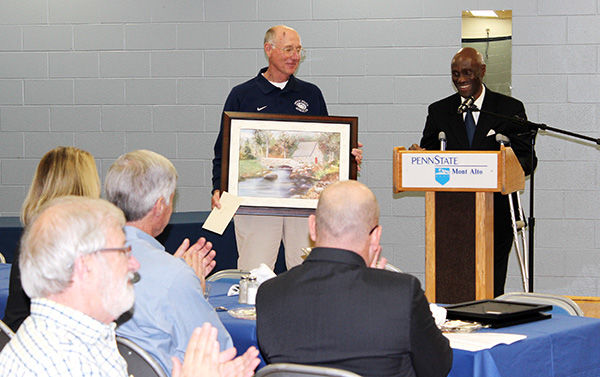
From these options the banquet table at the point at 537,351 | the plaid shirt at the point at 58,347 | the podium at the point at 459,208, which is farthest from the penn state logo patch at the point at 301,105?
the plaid shirt at the point at 58,347

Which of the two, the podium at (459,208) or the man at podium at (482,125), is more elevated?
the man at podium at (482,125)

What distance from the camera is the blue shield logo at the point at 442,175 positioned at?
3.98 meters

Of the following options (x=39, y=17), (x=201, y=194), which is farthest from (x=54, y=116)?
(x=201, y=194)

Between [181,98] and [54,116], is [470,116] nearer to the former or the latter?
[181,98]

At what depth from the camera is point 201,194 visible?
6.45 m

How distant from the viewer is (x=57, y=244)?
1485mm

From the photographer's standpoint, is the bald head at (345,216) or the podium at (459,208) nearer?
the bald head at (345,216)

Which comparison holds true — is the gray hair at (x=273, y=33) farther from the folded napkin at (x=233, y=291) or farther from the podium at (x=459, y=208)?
the folded napkin at (x=233, y=291)

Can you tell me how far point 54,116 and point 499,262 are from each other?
3.93 meters

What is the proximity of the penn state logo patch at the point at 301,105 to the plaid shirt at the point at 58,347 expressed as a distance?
10.8 ft

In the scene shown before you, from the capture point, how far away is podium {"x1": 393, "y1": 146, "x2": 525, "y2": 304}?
394 cm

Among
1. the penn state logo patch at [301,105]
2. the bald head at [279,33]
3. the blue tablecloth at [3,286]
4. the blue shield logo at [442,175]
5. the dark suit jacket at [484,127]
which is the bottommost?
the blue tablecloth at [3,286]

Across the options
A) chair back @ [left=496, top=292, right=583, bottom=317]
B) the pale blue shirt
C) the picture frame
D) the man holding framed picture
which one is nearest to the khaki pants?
the man holding framed picture

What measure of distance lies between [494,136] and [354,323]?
283 cm
